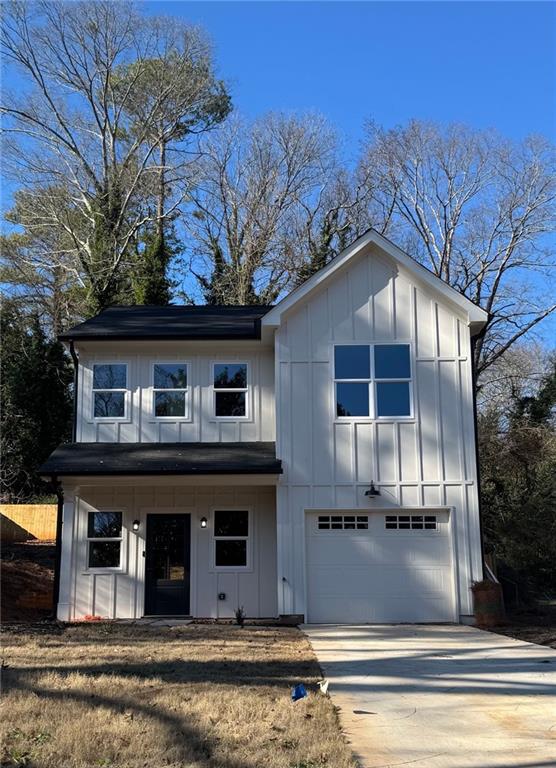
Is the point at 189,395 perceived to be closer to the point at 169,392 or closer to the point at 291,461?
the point at 169,392

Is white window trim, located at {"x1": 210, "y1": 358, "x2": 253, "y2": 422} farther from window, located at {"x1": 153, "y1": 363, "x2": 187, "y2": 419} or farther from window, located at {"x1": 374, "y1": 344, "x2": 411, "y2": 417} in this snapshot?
window, located at {"x1": 374, "y1": 344, "x2": 411, "y2": 417}

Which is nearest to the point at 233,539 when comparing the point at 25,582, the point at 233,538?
the point at 233,538

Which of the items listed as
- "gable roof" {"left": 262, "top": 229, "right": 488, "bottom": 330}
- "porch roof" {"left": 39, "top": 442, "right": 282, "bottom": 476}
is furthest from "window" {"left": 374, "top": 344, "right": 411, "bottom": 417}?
"porch roof" {"left": 39, "top": 442, "right": 282, "bottom": 476}

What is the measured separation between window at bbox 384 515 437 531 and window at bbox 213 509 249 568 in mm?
2966

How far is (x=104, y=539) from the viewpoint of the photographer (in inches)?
608

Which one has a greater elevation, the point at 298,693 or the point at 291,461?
the point at 291,461

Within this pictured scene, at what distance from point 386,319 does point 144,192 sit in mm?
21399

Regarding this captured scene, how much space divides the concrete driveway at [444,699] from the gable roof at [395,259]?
6.31m

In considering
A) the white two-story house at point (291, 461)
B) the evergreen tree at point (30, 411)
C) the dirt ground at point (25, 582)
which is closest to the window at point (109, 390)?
the white two-story house at point (291, 461)

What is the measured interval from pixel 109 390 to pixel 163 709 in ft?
34.4

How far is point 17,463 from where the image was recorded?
86.7 ft

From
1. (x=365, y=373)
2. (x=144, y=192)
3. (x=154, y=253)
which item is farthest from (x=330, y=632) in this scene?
(x=144, y=192)

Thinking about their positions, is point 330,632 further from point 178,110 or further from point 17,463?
point 178,110

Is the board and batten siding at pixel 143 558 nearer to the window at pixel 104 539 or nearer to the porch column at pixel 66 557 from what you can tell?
the porch column at pixel 66 557
